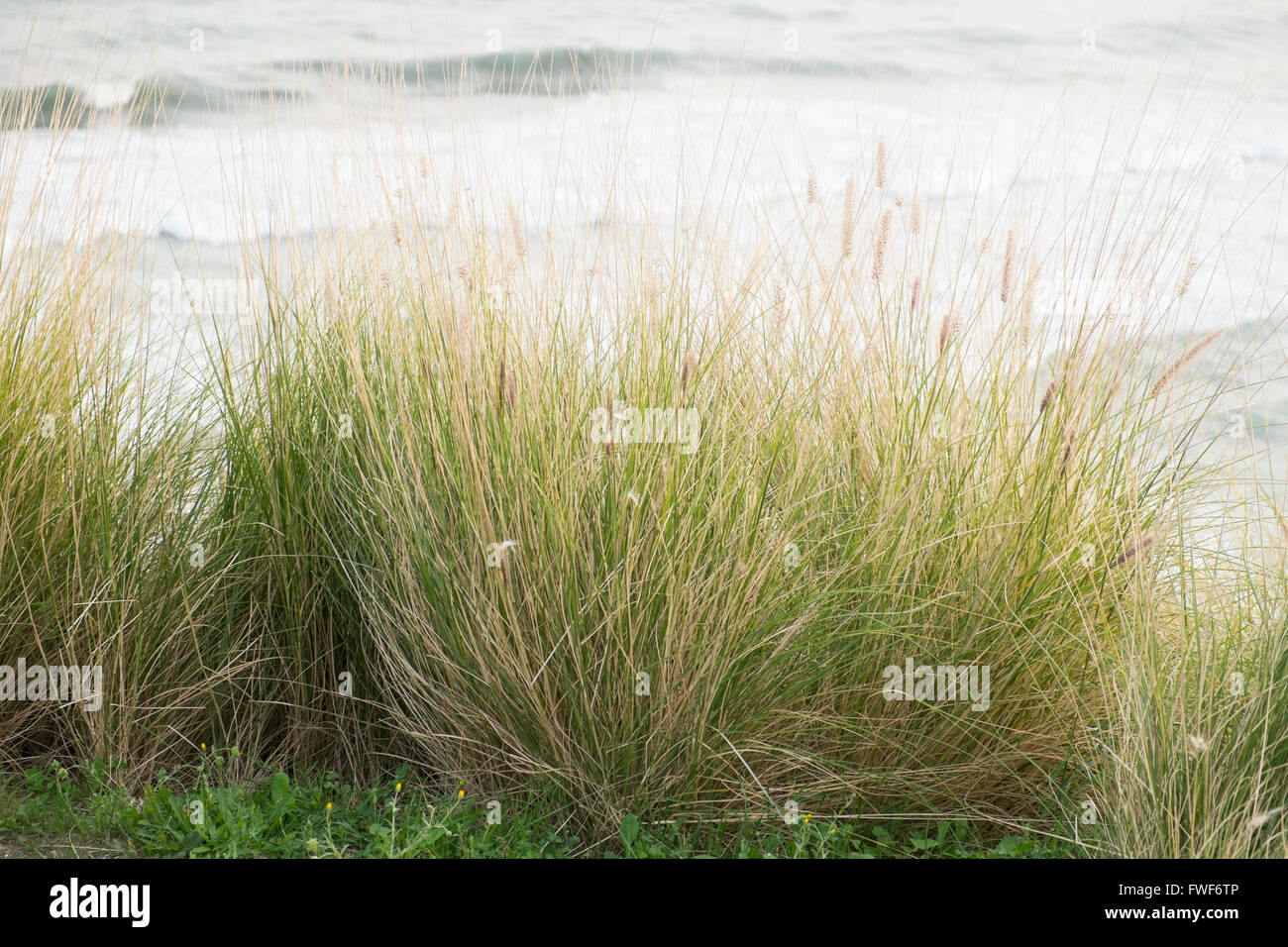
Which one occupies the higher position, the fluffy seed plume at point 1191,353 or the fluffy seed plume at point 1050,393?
the fluffy seed plume at point 1191,353

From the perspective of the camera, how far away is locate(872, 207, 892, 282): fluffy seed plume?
281cm

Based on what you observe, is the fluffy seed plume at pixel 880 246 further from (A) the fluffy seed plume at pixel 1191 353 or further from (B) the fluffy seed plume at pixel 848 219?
(A) the fluffy seed plume at pixel 1191 353

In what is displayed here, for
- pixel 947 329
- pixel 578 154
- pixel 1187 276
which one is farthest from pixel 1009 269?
pixel 578 154

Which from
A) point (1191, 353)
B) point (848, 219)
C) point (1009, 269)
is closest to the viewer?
point (1191, 353)

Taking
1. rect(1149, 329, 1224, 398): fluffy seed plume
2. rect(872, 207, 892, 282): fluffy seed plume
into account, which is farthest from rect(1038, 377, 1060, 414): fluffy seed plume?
rect(872, 207, 892, 282): fluffy seed plume

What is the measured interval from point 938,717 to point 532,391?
1.28 metres

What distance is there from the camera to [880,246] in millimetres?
2844

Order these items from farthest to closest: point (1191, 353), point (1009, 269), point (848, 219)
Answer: point (1009, 269) → point (848, 219) → point (1191, 353)

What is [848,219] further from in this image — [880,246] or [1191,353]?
[1191,353]

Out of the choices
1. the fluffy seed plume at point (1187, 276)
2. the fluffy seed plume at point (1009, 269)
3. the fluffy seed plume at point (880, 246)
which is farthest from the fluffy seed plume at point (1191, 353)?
the fluffy seed plume at point (880, 246)

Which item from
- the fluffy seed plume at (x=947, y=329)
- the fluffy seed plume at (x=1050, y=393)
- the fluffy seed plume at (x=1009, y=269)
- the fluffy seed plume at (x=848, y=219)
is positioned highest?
the fluffy seed plume at (x=848, y=219)

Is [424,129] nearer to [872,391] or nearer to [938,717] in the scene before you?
[872,391]

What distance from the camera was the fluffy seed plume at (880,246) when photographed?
2814mm

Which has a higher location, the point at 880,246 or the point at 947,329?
the point at 880,246
